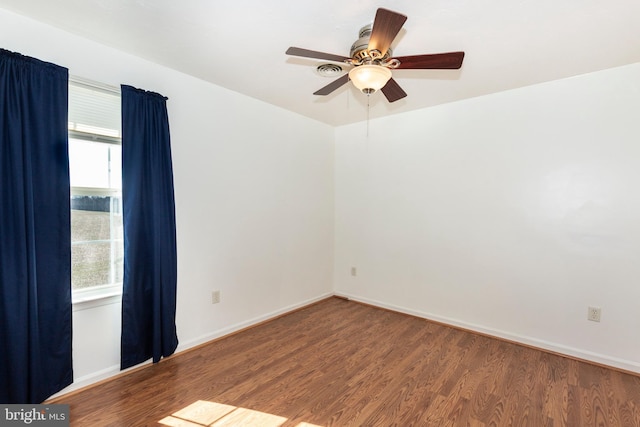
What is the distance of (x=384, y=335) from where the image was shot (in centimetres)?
314

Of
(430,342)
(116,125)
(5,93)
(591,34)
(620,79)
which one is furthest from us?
(430,342)

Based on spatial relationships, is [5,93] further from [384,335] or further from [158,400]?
[384,335]

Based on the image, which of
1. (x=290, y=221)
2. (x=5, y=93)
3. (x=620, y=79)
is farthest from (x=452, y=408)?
(x=5, y=93)

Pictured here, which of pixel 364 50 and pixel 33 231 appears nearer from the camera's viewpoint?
pixel 364 50

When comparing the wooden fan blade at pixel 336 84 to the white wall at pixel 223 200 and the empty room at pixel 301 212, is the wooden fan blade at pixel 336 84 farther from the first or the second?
the white wall at pixel 223 200

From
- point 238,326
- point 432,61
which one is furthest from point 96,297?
point 432,61

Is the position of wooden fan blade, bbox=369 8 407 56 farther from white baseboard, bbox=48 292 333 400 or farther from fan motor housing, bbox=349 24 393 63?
white baseboard, bbox=48 292 333 400

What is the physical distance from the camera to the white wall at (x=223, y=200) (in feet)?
7.21

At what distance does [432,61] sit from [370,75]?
37 cm

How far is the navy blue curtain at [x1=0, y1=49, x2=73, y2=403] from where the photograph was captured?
180 cm

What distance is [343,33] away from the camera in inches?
79.0

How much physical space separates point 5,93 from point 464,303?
13.4 ft

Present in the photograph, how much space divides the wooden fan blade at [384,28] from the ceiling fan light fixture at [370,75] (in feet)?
0.29

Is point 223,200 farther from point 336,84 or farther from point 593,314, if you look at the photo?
point 593,314
